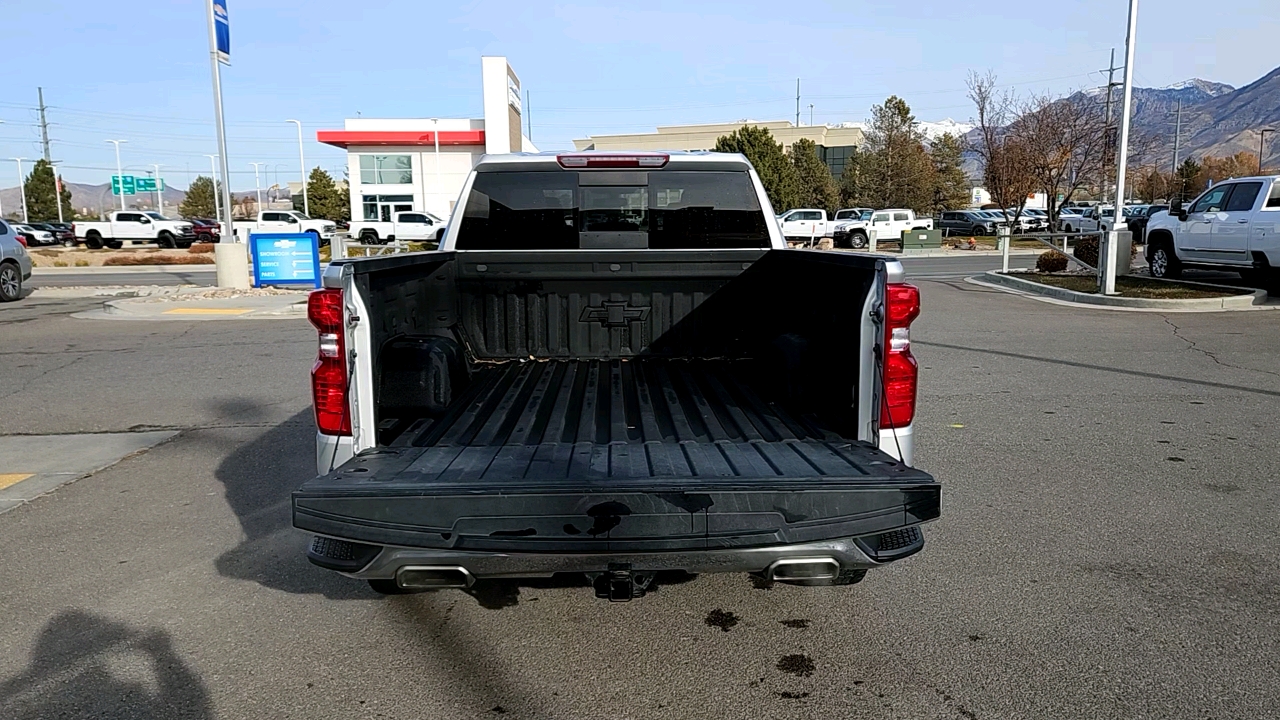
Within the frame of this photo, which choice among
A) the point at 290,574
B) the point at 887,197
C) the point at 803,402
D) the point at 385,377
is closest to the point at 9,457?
the point at 290,574

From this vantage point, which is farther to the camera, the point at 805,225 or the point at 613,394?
the point at 805,225

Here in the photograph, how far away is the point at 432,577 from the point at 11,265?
19663 millimetres

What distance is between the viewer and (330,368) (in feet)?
11.6

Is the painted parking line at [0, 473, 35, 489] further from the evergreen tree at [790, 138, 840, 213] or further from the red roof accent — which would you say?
the evergreen tree at [790, 138, 840, 213]

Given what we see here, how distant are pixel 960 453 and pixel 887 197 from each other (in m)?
54.4

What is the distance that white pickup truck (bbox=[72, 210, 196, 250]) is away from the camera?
4847 cm

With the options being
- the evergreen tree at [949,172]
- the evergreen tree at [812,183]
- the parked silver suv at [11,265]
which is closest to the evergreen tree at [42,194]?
the evergreen tree at [812,183]

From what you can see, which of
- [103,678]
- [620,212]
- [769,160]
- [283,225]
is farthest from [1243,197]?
[769,160]

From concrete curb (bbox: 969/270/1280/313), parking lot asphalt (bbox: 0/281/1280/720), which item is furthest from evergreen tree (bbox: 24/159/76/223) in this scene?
parking lot asphalt (bbox: 0/281/1280/720)

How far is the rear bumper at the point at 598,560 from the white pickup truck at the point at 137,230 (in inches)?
2045

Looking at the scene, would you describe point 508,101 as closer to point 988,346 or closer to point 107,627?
point 988,346

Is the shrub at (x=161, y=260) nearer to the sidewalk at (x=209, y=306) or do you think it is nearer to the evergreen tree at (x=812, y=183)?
the sidewalk at (x=209, y=306)

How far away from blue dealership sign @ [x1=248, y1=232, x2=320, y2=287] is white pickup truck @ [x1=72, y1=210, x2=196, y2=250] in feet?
111

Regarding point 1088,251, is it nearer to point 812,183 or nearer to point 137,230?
point 812,183
